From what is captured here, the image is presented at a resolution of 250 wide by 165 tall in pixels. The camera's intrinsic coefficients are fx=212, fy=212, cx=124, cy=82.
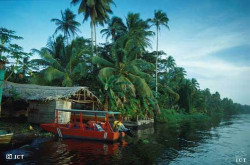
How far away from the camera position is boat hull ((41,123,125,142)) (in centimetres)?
1565

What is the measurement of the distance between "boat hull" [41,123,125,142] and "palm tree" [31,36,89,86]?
8.94 m

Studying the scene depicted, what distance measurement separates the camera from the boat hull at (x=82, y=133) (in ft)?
51.3

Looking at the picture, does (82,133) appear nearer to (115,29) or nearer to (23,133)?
(23,133)

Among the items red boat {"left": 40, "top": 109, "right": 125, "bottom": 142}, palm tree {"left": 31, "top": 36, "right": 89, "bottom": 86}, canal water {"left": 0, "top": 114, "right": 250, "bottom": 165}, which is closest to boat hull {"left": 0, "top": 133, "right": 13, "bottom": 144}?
canal water {"left": 0, "top": 114, "right": 250, "bottom": 165}

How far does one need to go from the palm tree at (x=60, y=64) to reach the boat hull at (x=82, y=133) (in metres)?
8.94

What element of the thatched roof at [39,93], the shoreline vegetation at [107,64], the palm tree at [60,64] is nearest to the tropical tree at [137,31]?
the shoreline vegetation at [107,64]

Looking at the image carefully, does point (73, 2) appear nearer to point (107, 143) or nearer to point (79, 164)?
point (107, 143)

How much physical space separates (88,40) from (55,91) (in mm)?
A: 18785

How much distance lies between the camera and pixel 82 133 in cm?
1614

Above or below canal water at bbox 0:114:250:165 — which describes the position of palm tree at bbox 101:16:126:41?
above

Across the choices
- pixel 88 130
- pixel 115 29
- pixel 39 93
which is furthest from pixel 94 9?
pixel 88 130

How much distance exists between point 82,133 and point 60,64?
15156 millimetres

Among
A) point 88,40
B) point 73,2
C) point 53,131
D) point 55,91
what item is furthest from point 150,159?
point 88,40

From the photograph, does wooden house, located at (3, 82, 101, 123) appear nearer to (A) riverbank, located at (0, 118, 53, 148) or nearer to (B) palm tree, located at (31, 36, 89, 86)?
(A) riverbank, located at (0, 118, 53, 148)
